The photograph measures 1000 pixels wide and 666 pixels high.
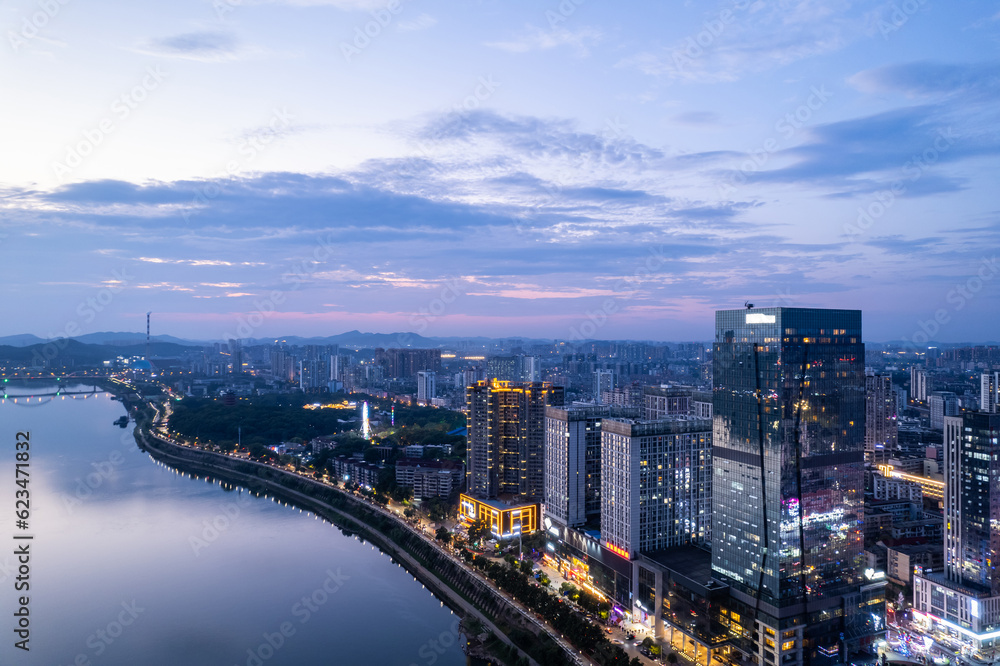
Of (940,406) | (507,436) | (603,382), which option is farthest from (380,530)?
(940,406)

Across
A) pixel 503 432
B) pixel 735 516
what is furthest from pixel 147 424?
pixel 735 516

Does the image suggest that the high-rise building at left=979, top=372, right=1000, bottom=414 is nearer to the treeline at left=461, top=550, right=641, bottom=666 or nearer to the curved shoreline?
the treeline at left=461, top=550, right=641, bottom=666

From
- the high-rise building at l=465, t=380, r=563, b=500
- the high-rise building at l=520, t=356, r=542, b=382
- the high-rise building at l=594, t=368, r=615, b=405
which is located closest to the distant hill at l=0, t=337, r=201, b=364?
the high-rise building at l=520, t=356, r=542, b=382

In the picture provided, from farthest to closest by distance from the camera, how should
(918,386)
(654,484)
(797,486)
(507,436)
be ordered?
(918,386) → (507,436) → (654,484) → (797,486)

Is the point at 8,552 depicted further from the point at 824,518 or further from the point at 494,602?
the point at 824,518

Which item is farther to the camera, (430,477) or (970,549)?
(430,477)

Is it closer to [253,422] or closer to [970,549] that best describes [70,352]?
[253,422]
